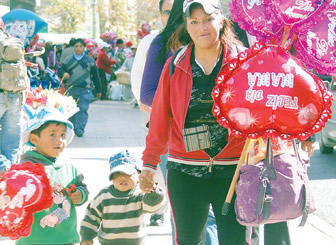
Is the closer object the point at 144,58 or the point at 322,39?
the point at 322,39

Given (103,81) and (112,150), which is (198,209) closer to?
(112,150)

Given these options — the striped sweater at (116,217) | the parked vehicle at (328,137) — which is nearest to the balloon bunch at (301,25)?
the striped sweater at (116,217)

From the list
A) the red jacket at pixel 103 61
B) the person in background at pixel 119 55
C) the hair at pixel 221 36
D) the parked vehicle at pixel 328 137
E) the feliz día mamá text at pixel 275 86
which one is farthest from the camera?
the person in background at pixel 119 55

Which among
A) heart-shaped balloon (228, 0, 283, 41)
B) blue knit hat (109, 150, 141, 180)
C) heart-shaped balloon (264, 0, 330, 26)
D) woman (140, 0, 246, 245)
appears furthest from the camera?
blue knit hat (109, 150, 141, 180)

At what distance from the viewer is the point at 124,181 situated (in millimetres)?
4039

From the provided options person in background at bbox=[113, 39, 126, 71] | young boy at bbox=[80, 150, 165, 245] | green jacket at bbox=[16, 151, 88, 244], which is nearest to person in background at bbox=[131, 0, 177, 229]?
young boy at bbox=[80, 150, 165, 245]

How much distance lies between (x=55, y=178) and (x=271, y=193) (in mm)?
1436

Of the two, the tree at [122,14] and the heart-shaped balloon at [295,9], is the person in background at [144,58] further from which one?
the tree at [122,14]

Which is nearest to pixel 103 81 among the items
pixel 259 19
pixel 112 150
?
pixel 112 150

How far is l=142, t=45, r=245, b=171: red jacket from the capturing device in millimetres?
3279

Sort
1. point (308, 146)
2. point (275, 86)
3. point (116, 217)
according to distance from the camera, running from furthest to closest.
Result: point (116, 217)
point (308, 146)
point (275, 86)

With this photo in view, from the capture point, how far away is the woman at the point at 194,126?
10.7ft

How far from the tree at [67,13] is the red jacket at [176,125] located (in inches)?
A: 1733

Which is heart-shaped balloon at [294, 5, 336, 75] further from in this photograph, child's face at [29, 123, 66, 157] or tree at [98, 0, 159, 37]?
tree at [98, 0, 159, 37]
